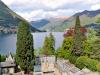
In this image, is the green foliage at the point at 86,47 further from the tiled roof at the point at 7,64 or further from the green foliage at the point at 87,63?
the tiled roof at the point at 7,64

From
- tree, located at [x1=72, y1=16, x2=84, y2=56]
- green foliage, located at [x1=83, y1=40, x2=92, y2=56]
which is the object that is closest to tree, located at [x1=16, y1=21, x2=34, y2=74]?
green foliage, located at [x1=83, y1=40, x2=92, y2=56]

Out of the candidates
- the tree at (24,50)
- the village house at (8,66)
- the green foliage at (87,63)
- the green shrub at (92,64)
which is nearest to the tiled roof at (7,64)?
the village house at (8,66)

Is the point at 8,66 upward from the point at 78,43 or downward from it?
downward

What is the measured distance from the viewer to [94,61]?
50188 millimetres

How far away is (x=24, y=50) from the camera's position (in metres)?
54.1

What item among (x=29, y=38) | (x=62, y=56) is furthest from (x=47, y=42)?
(x=29, y=38)

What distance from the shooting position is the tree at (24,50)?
176ft

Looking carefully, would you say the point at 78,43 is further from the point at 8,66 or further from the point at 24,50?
the point at 8,66

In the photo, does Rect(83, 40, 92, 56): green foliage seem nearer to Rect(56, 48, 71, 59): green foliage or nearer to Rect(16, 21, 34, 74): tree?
Rect(56, 48, 71, 59): green foliage

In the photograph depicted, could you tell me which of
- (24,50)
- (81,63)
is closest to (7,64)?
(24,50)

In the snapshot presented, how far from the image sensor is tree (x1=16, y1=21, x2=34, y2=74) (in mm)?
53594

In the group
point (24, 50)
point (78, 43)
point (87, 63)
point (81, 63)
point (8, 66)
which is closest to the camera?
point (24, 50)

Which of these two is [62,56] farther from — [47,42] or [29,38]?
[29,38]

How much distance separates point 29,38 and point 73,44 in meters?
17.7
